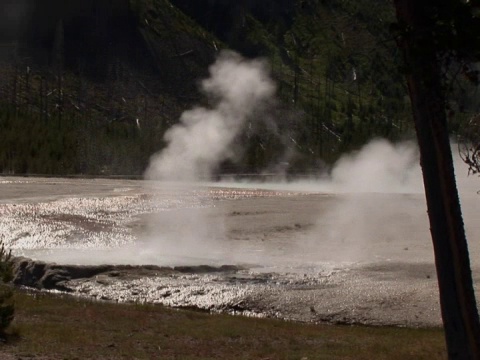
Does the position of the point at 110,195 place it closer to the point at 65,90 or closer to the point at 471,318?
the point at 471,318

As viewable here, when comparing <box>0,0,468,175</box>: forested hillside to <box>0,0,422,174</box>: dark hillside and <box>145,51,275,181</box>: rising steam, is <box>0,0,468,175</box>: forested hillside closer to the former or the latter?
<box>0,0,422,174</box>: dark hillside

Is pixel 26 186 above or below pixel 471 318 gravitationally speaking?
above

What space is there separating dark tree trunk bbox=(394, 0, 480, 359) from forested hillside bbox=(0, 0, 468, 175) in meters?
49.9

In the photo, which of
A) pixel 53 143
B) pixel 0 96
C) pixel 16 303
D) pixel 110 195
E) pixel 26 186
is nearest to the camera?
pixel 16 303

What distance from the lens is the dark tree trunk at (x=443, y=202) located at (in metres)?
9.57

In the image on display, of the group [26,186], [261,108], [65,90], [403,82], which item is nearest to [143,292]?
[403,82]

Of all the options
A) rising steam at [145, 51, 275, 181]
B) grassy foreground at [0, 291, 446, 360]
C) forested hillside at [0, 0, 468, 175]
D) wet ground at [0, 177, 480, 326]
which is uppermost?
forested hillside at [0, 0, 468, 175]

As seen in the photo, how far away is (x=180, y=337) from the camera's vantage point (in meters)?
15.6

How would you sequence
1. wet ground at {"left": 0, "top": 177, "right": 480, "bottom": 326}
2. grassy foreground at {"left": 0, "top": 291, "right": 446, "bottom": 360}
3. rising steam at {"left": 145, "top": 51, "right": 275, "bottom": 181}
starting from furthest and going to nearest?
rising steam at {"left": 145, "top": 51, "right": 275, "bottom": 181} < wet ground at {"left": 0, "top": 177, "right": 480, "bottom": 326} < grassy foreground at {"left": 0, "top": 291, "right": 446, "bottom": 360}

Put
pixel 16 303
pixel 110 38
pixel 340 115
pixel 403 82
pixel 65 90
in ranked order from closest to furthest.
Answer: pixel 403 82 → pixel 16 303 → pixel 65 90 → pixel 110 38 → pixel 340 115

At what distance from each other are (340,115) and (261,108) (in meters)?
38.3

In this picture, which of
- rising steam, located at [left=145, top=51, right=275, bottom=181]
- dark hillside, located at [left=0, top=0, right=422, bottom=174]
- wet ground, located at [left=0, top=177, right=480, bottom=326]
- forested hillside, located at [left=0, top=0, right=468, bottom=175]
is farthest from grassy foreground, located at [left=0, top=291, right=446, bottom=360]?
dark hillside, located at [left=0, top=0, right=422, bottom=174]

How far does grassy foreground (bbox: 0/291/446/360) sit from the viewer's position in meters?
14.0

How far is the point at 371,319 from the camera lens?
59.8 ft
